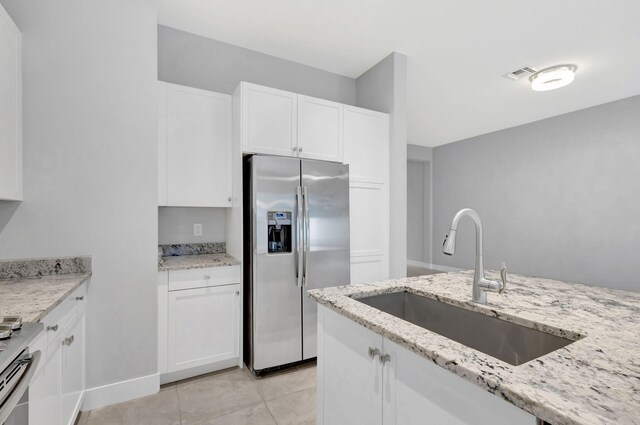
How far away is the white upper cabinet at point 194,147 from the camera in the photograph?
7.89 feet

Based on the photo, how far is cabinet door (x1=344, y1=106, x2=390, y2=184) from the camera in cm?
295

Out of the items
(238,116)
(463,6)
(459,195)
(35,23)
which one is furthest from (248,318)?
(459,195)

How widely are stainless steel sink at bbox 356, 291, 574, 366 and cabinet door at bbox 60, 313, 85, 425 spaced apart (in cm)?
155

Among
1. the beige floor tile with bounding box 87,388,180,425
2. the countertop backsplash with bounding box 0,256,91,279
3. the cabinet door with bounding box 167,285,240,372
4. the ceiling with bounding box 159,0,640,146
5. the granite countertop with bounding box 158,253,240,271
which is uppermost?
the ceiling with bounding box 159,0,640,146

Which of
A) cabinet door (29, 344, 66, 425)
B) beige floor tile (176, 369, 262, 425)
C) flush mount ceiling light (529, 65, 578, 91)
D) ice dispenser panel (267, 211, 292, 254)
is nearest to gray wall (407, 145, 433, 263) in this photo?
flush mount ceiling light (529, 65, 578, 91)

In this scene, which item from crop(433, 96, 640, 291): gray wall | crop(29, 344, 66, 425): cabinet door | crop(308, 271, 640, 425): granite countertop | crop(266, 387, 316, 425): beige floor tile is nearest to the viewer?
crop(308, 271, 640, 425): granite countertop

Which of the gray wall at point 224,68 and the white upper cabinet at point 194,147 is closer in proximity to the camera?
the white upper cabinet at point 194,147

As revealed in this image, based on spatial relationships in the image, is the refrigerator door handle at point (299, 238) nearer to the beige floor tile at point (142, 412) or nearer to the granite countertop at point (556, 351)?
the granite countertop at point (556, 351)

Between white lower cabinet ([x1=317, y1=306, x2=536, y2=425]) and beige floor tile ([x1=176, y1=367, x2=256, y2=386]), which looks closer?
white lower cabinet ([x1=317, y1=306, x2=536, y2=425])

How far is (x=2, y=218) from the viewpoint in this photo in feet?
5.90

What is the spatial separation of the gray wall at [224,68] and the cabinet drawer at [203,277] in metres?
1.73

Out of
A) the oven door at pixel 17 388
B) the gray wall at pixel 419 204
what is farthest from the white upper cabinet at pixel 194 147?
the gray wall at pixel 419 204

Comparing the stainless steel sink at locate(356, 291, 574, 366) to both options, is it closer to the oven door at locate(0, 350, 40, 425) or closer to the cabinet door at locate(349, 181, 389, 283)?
the oven door at locate(0, 350, 40, 425)

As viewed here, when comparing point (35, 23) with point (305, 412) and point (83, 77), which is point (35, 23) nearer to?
point (83, 77)
